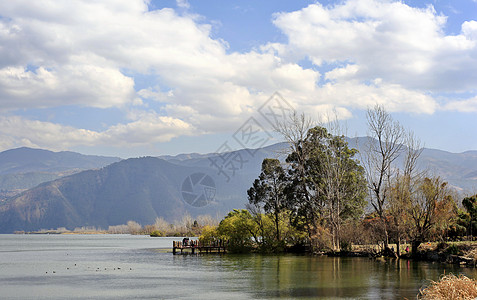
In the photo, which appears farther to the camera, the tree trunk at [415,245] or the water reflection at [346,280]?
the tree trunk at [415,245]

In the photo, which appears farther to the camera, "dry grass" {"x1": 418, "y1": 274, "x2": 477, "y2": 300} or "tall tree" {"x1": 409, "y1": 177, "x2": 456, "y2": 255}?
"tall tree" {"x1": 409, "y1": 177, "x2": 456, "y2": 255}

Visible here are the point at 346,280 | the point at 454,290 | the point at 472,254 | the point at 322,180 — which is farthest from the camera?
the point at 322,180

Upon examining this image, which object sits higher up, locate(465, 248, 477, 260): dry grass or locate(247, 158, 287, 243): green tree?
locate(247, 158, 287, 243): green tree

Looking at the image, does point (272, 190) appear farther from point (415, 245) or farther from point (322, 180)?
point (415, 245)

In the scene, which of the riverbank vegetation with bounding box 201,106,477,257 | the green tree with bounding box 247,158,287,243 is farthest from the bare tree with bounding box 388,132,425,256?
the green tree with bounding box 247,158,287,243

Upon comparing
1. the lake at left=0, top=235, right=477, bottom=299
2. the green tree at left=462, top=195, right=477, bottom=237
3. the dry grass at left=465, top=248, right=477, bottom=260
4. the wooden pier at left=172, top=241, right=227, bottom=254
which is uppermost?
the green tree at left=462, top=195, right=477, bottom=237

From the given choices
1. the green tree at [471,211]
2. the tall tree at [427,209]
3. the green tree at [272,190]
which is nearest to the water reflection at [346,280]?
the tall tree at [427,209]

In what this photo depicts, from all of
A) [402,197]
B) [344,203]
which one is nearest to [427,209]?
[402,197]

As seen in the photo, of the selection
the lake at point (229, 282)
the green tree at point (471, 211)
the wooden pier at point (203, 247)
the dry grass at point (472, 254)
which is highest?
the green tree at point (471, 211)

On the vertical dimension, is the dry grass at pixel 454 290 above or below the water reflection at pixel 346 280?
above

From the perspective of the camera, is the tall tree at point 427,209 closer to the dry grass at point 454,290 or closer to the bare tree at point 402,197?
the bare tree at point 402,197

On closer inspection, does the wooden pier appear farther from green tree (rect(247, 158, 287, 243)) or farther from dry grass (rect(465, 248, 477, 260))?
dry grass (rect(465, 248, 477, 260))

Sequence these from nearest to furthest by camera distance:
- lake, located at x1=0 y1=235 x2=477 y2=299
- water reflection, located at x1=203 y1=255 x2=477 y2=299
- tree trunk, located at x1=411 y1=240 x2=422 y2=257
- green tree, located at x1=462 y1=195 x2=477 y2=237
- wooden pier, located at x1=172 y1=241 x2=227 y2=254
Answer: water reflection, located at x1=203 y1=255 x2=477 y2=299 < lake, located at x1=0 y1=235 x2=477 y2=299 < tree trunk, located at x1=411 y1=240 x2=422 y2=257 < green tree, located at x1=462 y1=195 x2=477 y2=237 < wooden pier, located at x1=172 y1=241 x2=227 y2=254

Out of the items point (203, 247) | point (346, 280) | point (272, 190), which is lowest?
point (203, 247)
